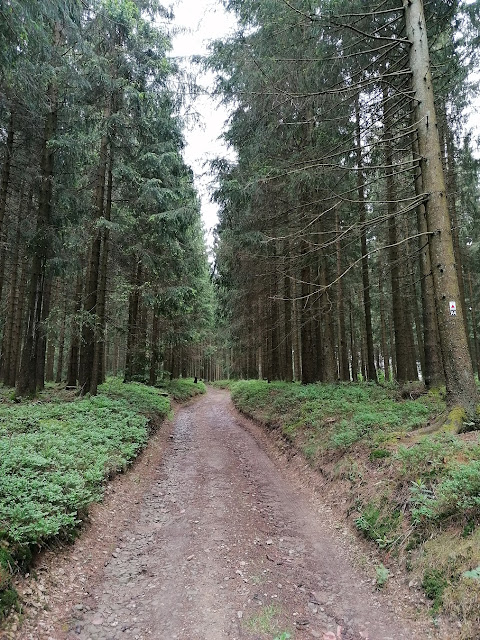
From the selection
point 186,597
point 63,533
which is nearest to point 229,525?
point 186,597

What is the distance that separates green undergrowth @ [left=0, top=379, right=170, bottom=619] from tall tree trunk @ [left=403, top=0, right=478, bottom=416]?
5.83 metres

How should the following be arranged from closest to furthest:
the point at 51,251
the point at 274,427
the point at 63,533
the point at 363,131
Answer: the point at 63,533 < the point at 363,131 < the point at 274,427 < the point at 51,251

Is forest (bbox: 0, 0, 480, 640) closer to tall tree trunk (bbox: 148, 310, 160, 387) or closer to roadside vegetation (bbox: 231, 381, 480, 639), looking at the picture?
roadside vegetation (bbox: 231, 381, 480, 639)

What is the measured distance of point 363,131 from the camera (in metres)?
6.88

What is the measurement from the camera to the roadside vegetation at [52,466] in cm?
369

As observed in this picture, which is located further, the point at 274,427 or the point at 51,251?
the point at 51,251

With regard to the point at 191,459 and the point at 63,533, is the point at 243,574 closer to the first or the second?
the point at 63,533

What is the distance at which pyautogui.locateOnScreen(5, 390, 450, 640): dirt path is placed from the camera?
3.20 metres

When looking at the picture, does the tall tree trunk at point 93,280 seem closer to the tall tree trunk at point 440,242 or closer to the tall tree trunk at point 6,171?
the tall tree trunk at point 6,171

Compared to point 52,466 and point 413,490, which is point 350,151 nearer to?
point 413,490

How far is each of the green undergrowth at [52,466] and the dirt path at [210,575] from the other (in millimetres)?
309

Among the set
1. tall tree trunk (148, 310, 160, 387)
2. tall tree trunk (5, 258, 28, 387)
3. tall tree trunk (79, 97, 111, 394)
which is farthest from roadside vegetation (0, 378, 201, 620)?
tall tree trunk (5, 258, 28, 387)

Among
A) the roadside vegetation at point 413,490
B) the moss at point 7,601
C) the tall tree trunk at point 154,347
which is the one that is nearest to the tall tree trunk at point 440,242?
the roadside vegetation at point 413,490

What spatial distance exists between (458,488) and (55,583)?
14.5 ft
